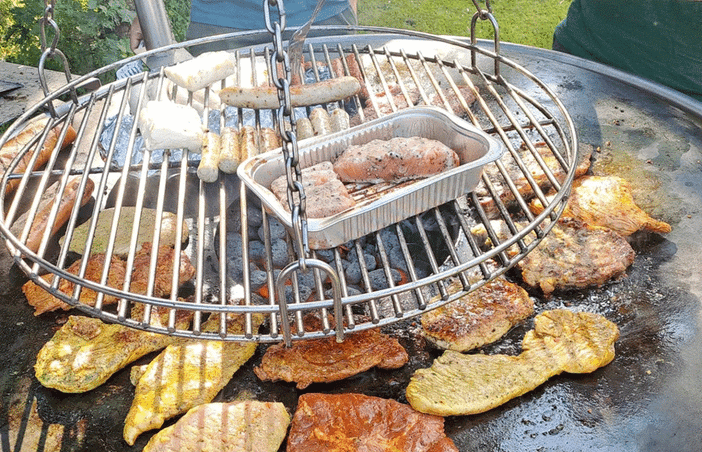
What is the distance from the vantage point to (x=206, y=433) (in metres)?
2.24

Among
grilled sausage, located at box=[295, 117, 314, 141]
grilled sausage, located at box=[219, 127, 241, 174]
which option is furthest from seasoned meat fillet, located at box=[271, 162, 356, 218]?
grilled sausage, located at box=[295, 117, 314, 141]

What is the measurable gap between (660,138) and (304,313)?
278 cm

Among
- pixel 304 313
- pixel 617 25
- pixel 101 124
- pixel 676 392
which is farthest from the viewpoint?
pixel 617 25

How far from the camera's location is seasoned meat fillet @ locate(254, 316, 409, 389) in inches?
99.3

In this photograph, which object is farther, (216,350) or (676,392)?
(216,350)

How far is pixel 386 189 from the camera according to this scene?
3.09 metres

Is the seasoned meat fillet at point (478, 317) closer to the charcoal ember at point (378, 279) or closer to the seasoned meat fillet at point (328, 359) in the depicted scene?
the seasoned meat fillet at point (328, 359)

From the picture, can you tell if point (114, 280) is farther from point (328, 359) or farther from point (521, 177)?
point (521, 177)

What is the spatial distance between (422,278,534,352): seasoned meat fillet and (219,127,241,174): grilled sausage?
4.70ft

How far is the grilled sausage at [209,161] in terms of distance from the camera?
3188mm

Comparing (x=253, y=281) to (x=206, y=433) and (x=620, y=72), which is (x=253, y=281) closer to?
(x=206, y=433)

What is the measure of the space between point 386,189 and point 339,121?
80 centimetres

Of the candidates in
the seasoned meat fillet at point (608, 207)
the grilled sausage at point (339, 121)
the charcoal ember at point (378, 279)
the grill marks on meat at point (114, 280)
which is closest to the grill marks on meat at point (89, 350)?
the grill marks on meat at point (114, 280)

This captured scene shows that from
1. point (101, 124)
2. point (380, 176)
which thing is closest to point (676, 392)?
point (380, 176)
